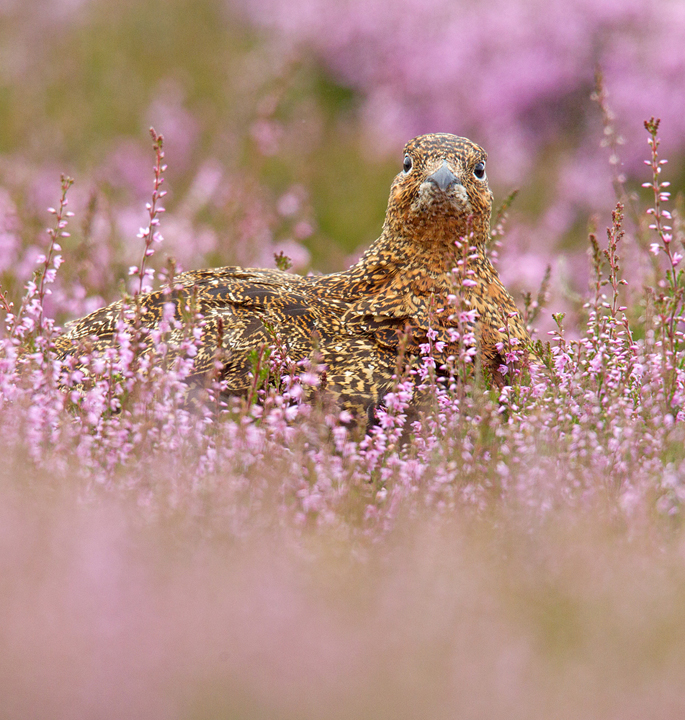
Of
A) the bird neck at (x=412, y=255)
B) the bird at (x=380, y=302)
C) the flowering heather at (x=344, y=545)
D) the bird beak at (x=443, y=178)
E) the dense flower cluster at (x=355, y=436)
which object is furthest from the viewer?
the bird neck at (x=412, y=255)

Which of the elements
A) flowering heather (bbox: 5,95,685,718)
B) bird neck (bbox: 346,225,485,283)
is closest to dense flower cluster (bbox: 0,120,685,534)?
flowering heather (bbox: 5,95,685,718)

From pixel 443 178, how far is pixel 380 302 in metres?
0.59

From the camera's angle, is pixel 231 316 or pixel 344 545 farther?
pixel 231 316

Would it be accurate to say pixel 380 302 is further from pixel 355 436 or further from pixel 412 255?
pixel 355 436

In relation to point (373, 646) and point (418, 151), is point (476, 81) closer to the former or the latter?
point (418, 151)

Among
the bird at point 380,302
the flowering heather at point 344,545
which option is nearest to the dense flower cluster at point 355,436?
the flowering heather at point 344,545

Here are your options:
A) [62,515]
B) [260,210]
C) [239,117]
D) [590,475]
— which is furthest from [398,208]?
[239,117]

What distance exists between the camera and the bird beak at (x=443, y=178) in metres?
4.11

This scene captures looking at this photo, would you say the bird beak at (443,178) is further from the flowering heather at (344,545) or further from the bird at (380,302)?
the flowering heather at (344,545)

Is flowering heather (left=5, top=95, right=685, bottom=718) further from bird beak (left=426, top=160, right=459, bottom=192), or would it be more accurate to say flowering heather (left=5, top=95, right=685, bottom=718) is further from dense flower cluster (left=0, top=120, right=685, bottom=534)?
bird beak (left=426, top=160, right=459, bottom=192)

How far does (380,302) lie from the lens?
13.5 ft

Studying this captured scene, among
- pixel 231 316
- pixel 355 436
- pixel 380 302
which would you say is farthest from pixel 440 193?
pixel 355 436

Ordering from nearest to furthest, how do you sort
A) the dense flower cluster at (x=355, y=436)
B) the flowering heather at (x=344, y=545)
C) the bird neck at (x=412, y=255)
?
the flowering heather at (x=344, y=545)
the dense flower cluster at (x=355, y=436)
the bird neck at (x=412, y=255)

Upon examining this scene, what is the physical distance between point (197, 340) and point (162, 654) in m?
1.61
